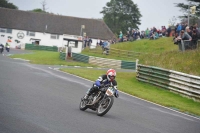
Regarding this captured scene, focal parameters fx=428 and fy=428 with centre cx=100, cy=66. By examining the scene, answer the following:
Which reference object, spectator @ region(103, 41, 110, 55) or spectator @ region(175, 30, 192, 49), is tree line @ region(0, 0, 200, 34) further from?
spectator @ region(175, 30, 192, 49)

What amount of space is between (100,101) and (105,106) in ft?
1.10

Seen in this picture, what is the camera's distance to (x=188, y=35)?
27219 millimetres

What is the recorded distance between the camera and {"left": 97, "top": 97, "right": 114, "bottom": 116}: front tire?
40.4 ft

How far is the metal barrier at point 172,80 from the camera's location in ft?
69.4

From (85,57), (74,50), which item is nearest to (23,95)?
(85,57)

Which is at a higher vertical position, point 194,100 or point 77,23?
point 77,23

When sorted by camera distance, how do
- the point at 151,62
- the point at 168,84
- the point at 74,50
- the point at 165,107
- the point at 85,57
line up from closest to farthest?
1. the point at 165,107
2. the point at 168,84
3. the point at 151,62
4. the point at 85,57
5. the point at 74,50

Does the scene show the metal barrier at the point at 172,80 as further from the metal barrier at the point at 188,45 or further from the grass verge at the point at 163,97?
the metal barrier at the point at 188,45

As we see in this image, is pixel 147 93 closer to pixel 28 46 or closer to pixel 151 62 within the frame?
pixel 151 62

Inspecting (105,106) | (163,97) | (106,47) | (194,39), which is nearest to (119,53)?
(106,47)

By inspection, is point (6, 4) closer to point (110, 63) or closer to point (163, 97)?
point (110, 63)

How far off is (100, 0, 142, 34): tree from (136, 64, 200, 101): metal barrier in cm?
8778

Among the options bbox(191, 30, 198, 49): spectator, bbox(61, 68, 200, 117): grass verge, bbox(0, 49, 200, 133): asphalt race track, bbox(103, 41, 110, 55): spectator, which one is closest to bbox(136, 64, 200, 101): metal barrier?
bbox(61, 68, 200, 117): grass verge

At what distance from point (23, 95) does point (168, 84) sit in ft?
38.6
